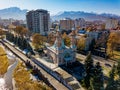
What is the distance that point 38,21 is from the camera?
75.9 m

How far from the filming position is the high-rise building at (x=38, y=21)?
7550 centimetres

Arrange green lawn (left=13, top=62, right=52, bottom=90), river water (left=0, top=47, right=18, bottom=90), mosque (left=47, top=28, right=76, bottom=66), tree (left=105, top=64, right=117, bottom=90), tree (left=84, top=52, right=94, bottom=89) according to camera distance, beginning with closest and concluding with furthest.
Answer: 1. tree (left=105, top=64, right=117, bottom=90)
2. green lawn (left=13, top=62, right=52, bottom=90)
3. tree (left=84, top=52, right=94, bottom=89)
4. river water (left=0, top=47, right=18, bottom=90)
5. mosque (left=47, top=28, right=76, bottom=66)

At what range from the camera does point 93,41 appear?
162ft

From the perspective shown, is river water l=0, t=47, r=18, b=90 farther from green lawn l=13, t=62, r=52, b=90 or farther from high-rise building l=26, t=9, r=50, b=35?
high-rise building l=26, t=9, r=50, b=35

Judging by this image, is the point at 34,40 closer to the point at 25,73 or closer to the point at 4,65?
the point at 4,65

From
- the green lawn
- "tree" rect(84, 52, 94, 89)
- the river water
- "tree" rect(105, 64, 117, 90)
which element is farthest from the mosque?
"tree" rect(105, 64, 117, 90)

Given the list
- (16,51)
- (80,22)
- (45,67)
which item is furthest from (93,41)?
(80,22)

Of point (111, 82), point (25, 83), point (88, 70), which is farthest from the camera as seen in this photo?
point (25, 83)

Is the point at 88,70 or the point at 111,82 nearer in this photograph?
the point at 111,82

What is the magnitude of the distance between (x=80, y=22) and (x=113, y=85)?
95.4 m

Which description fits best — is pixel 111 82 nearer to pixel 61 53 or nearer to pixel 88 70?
pixel 88 70

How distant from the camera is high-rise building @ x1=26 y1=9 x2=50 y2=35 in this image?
2972 inches

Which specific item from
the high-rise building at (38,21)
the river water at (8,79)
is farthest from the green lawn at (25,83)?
the high-rise building at (38,21)

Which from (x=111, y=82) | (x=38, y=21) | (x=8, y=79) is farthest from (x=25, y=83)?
(x=38, y=21)
